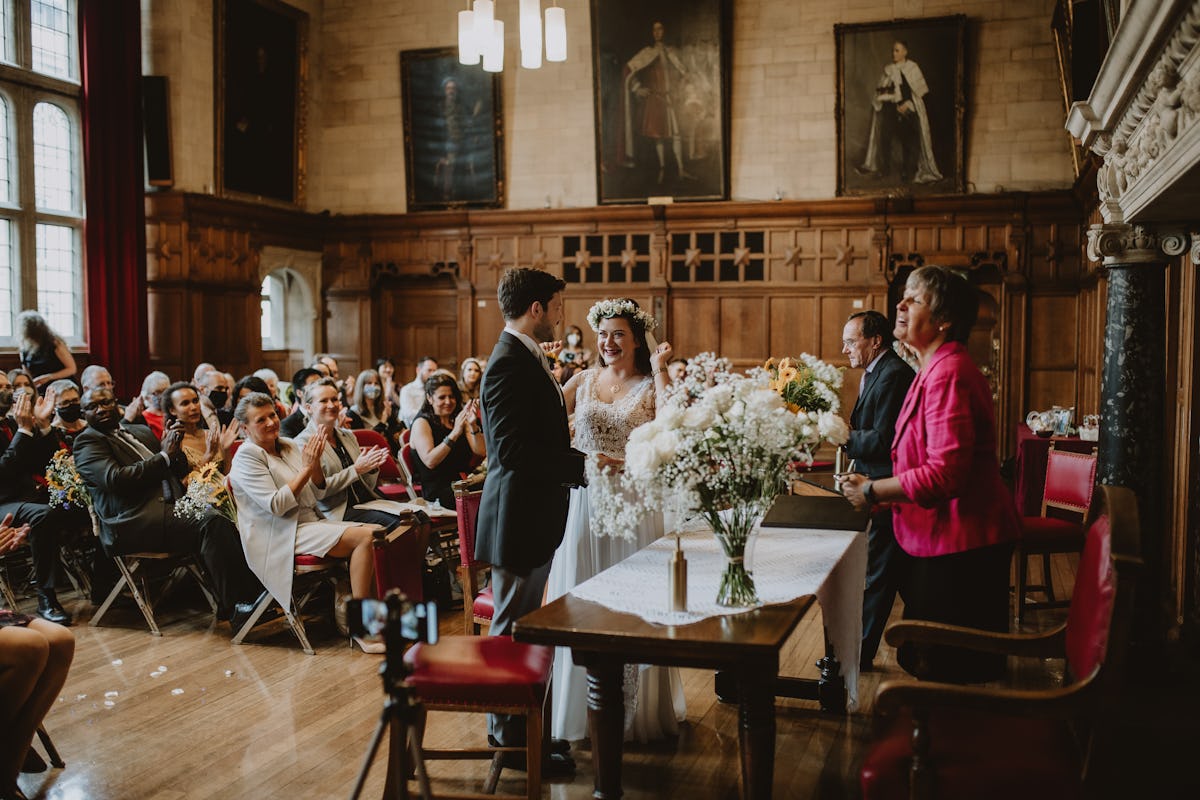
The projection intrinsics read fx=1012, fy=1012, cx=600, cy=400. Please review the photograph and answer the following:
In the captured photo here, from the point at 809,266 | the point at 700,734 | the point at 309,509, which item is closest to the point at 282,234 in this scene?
the point at 809,266

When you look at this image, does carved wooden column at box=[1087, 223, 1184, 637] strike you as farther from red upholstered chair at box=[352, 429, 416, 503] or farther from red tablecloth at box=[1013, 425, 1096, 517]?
red upholstered chair at box=[352, 429, 416, 503]

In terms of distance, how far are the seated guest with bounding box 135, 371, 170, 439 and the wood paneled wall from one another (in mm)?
4805

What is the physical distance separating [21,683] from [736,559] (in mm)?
2320

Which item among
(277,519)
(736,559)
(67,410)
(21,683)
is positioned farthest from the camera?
(67,410)

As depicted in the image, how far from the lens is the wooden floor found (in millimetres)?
3457

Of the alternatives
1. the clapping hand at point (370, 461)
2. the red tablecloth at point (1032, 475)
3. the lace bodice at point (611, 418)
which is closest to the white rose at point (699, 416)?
the lace bodice at point (611, 418)

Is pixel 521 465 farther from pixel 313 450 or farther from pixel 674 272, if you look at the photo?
pixel 674 272

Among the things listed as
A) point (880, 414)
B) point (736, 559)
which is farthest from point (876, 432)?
point (736, 559)

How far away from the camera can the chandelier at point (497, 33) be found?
8.80 m

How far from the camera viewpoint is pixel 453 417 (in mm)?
6449

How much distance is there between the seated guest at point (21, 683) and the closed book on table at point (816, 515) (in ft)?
7.97

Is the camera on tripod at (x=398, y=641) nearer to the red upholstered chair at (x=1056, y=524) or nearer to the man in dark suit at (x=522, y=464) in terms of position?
the man in dark suit at (x=522, y=464)

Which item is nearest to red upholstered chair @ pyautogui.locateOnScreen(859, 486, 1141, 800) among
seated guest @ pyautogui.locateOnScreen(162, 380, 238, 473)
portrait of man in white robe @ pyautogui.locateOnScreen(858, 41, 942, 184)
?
seated guest @ pyautogui.locateOnScreen(162, 380, 238, 473)

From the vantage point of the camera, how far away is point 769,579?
291 centimetres
